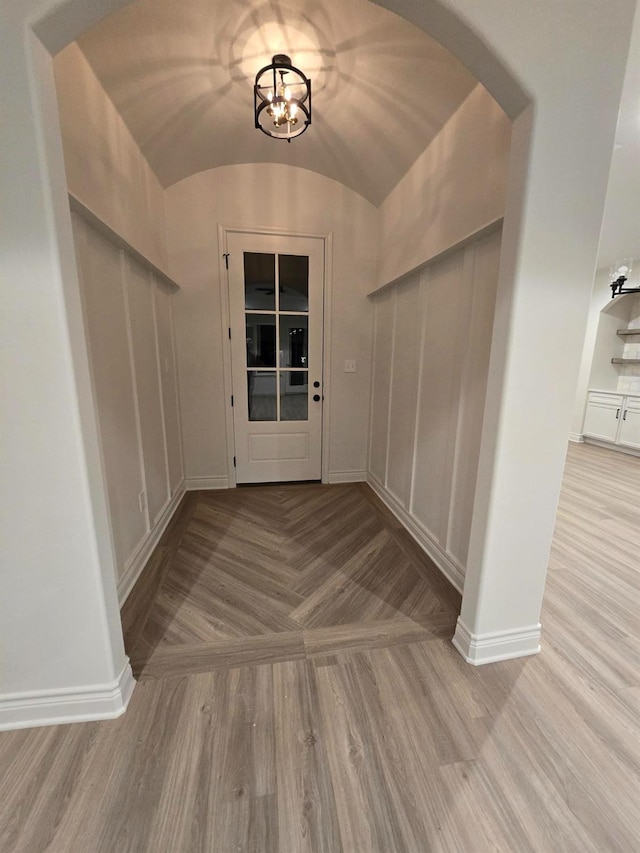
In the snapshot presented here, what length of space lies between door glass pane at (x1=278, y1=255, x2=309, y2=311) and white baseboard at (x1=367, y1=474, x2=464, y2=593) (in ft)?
5.93

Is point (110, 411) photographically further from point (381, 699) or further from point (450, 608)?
point (450, 608)

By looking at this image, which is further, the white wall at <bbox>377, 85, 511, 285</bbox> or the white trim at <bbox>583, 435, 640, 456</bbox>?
the white trim at <bbox>583, 435, 640, 456</bbox>

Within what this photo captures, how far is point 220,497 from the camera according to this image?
3072 mm

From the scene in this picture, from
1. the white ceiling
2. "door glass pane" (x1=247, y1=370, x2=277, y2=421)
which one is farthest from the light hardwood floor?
the white ceiling

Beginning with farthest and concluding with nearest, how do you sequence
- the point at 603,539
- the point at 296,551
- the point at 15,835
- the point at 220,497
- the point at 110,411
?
the point at 220,497, the point at 603,539, the point at 296,551, the point at 110,411, the point at 15,835

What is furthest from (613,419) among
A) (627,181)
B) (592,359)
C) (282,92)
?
(282,92)

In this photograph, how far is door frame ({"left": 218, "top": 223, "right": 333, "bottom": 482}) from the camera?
9.48ft

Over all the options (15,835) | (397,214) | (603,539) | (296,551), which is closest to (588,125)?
(397,214)

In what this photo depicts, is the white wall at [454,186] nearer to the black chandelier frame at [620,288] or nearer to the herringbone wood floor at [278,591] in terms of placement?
the herringbone wood floor at [278,591]

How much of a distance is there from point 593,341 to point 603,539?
4.04 meters

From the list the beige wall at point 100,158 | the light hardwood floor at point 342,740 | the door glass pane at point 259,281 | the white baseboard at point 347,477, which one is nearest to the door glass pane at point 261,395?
the door glass pane at point 259,281

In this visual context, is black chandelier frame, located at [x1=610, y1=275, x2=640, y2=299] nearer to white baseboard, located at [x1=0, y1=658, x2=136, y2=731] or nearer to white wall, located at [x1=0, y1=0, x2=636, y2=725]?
white wall, located at [x1=0, y1=0, x2=636, y2=725]

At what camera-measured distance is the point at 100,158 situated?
1.64 m

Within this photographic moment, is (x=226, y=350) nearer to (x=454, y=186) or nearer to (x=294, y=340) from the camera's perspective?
(x=294, y=340)
